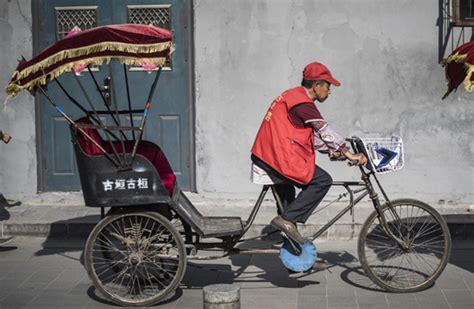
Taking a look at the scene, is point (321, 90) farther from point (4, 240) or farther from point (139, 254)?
point (4, 240)

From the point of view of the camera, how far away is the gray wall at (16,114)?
10344mm

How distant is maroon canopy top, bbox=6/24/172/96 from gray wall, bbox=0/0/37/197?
3.87 m

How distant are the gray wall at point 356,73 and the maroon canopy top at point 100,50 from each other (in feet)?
11.6

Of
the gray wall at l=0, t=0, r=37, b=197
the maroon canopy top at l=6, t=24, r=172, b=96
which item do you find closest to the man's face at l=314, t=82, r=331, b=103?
the maroon canopy top at l=6, t=24, r=172, b=96

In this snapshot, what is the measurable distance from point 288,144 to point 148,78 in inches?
149

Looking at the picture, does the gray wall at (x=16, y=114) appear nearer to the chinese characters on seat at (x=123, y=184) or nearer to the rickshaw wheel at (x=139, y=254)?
the rickshaw wheel at (x=139, y=254)

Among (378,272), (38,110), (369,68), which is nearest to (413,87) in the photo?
(369,68)

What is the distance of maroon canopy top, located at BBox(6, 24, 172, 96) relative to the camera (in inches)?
255

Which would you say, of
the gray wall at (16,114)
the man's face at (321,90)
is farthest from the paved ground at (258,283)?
the gray wall at (16,114)

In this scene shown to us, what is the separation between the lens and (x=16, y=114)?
10.5 m

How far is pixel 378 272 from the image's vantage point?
748 cm

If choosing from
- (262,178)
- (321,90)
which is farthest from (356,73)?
(262,178)

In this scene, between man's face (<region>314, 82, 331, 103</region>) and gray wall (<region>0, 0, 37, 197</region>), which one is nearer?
man's face (<region>314, 82, 331, 103</region>)

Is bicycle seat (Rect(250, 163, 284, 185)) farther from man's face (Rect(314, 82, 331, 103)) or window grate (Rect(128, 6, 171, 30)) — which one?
window grate (Rect(128, 6, 171, 30))
